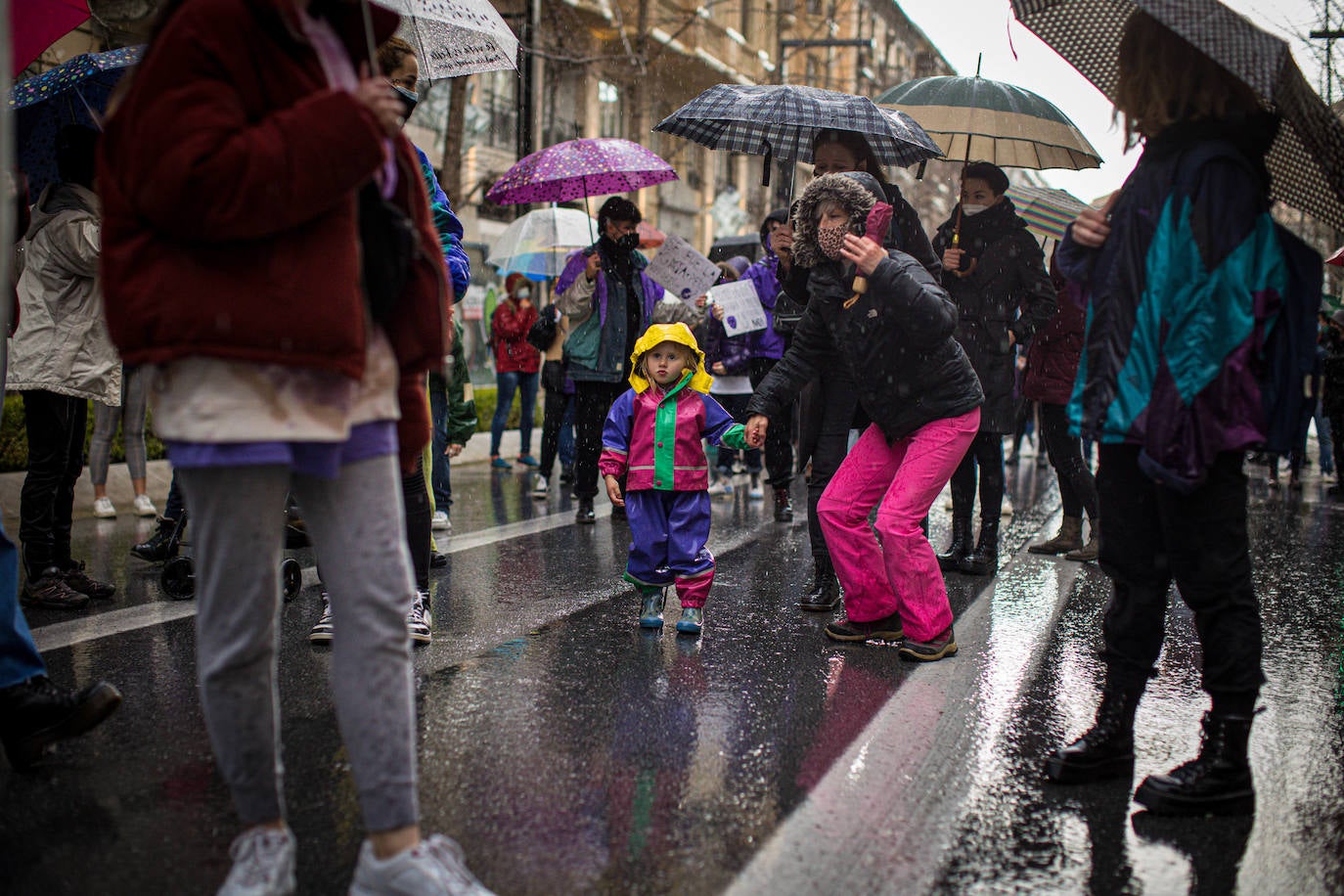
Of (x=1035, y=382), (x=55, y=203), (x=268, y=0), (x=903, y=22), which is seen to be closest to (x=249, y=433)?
(x=268, y=0)

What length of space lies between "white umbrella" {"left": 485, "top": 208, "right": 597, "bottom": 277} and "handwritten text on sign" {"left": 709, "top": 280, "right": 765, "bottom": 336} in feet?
12.4

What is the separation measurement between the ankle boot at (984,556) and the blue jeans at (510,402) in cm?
678

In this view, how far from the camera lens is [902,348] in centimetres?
477

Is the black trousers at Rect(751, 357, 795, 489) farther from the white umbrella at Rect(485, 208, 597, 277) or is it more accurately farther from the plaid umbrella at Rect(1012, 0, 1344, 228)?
the plaid umbrella at Rect(1012, 0, 1344, 228)

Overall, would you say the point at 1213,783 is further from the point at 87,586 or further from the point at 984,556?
the point at 87,586

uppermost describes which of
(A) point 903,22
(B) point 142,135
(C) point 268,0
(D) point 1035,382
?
(A) point 903,22

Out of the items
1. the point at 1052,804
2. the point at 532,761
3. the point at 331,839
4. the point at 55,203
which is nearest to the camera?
the point at 331,839

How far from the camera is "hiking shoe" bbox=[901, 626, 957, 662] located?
4.77 meters

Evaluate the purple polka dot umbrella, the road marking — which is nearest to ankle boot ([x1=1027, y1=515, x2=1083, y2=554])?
the purple polka dot umbrella

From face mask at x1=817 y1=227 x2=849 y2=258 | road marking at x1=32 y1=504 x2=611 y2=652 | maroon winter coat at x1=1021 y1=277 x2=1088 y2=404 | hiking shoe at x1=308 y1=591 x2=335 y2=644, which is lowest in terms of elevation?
road marking at x1=32 y1=504 x2=611 y2=652

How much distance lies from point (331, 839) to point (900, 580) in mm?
2552

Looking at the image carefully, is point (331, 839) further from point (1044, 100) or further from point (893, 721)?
point (1044, 100)

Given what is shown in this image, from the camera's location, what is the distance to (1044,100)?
24.4 ft

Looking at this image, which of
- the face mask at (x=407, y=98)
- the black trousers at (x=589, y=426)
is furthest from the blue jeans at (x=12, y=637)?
the black trousers at (x=589, y=426)
